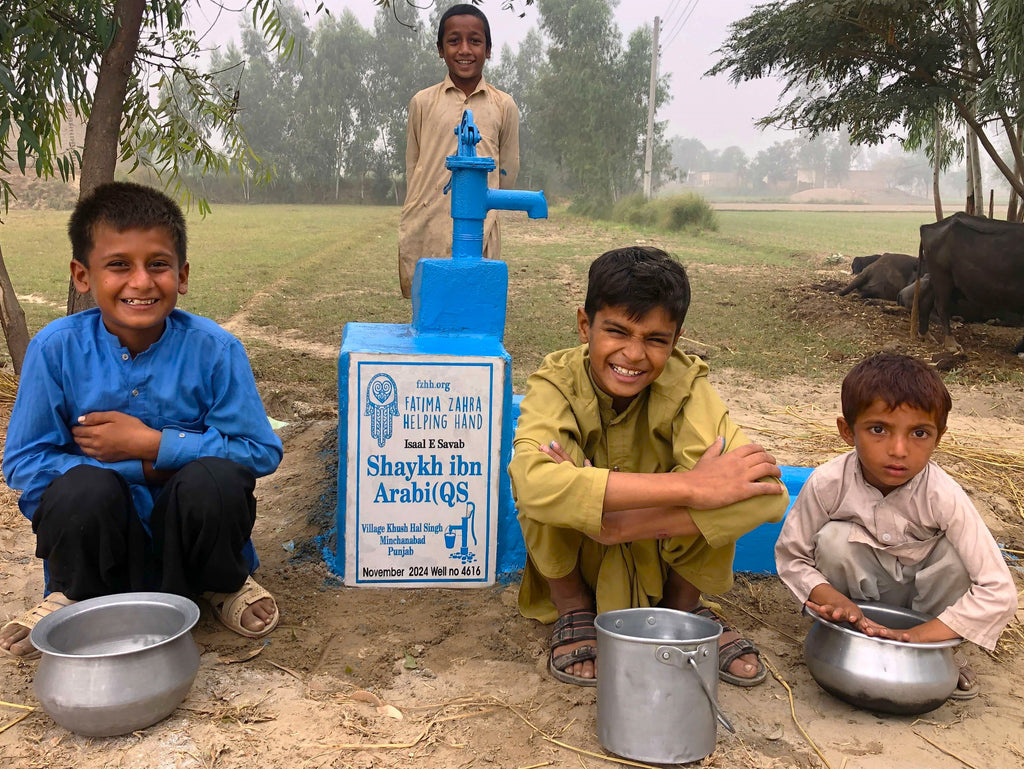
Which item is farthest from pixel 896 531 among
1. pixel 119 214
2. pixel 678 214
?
pixel 678 214

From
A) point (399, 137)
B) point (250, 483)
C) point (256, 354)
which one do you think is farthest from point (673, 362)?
point (399, 137)

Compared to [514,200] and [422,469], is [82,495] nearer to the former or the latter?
[422,469]

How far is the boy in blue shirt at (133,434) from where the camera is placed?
2.08 meters

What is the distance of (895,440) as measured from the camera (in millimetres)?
2111

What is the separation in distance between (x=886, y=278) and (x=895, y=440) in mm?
8538

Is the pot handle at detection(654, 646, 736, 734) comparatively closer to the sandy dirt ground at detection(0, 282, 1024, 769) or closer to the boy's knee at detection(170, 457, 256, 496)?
the sandy dirt ground at detection(0, 282, 1024, 769)

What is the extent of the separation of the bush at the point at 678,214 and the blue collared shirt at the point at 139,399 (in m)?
20.9

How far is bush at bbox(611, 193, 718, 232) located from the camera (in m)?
22.7

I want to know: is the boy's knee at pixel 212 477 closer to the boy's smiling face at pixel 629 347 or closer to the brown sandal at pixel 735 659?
the boy's smiling face at pixel 629 347

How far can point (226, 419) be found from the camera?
2.25 meters

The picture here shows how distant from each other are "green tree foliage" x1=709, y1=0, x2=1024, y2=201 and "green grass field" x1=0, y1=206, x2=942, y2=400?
234 centimetres

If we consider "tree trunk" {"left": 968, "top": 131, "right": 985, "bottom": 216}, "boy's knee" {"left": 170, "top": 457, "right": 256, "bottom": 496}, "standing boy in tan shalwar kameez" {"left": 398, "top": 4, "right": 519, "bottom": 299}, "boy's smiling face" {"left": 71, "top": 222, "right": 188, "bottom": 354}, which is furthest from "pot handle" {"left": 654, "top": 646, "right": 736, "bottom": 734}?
"tree trunk" {"left": 968, "top": 131, "right": 985, "bottom": 216}

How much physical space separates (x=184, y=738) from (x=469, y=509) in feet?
3.51

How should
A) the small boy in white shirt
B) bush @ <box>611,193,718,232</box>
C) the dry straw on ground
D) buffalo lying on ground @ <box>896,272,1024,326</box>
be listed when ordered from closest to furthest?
the small boy in white shirt, the dry straw on ground, buffalo lying on ground @ <box>896,272,1024,326</box>, bush @ <box>611,193,718,232</box>
